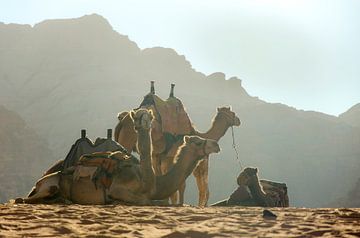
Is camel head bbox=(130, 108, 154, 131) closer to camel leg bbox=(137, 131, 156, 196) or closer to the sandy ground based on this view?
camel leg bbox=(137, 131, 156, 196)

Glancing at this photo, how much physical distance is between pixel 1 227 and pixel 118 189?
12.5 feet

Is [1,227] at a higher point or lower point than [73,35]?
lower

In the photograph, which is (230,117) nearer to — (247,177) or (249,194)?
(247,177)

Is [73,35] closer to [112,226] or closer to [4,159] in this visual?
[4,159]

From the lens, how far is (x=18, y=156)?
6306 centimetres

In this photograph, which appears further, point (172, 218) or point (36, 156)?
point (36, 156)

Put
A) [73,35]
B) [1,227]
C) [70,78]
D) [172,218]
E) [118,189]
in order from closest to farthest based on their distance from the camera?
[1,227] → [172,218] → [118,189] → [70,78] → [73,35]

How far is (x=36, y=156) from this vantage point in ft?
215

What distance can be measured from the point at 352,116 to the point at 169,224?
102m

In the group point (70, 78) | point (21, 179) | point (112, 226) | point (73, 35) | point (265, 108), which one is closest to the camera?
point (112, 226)

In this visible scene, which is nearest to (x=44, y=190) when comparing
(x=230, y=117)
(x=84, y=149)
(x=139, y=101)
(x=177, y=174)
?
(x=84, y=149)

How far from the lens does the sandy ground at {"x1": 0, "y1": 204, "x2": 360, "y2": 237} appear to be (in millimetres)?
4211

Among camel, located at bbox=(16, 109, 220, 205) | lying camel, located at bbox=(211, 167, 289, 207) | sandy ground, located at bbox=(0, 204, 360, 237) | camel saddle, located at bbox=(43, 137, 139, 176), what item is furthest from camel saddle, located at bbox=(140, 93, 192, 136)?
sandy ground, located at bbox=(0, 204, 360, 237)

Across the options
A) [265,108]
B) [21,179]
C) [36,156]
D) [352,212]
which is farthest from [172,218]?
[265,108]
